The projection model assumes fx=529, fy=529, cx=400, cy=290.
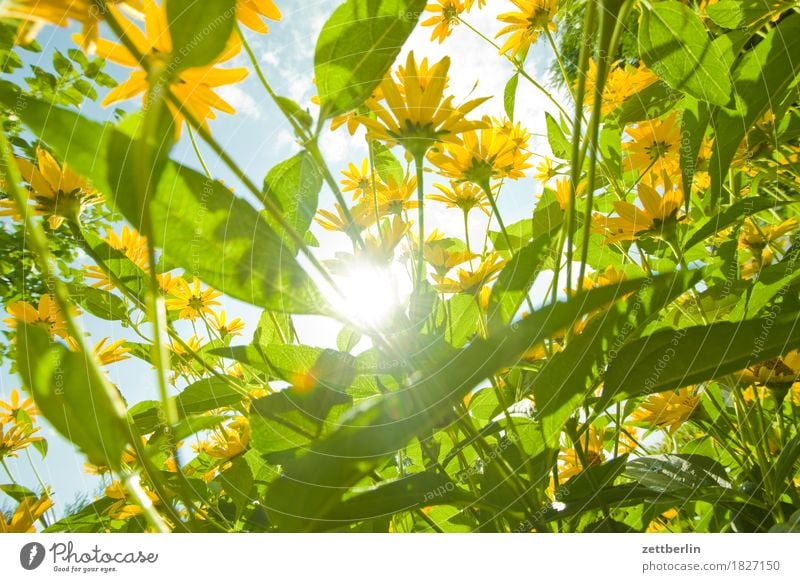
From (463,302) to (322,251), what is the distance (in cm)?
7

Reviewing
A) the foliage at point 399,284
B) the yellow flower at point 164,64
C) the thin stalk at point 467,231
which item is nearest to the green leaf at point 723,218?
the foliage at point 399,284

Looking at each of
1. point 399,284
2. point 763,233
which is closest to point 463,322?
point 399,284

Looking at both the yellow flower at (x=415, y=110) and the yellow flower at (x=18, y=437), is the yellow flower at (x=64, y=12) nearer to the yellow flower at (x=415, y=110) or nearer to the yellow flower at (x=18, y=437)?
the yellow flower at (x=415, y=110)

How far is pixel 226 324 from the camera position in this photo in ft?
1.48

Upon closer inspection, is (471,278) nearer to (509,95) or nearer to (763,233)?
(509,95)

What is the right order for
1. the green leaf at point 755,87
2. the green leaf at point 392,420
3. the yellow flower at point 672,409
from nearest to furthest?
the green leaf at point 392,420 < the green leaf at point 755,87 < the yellow flower at point 672,409

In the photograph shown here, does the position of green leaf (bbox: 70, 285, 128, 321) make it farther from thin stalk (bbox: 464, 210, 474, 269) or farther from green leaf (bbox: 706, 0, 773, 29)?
green leaf (bbox: 706, 0, 773, 29)

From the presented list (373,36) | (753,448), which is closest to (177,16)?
(373,36)

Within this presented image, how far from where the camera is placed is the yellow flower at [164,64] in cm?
16

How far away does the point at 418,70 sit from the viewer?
22 cm

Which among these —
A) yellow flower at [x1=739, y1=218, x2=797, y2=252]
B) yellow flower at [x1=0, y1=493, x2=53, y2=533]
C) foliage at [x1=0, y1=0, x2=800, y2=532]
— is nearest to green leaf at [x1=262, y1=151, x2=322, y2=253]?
foliage at [x1=0, y1=0, x2=800, y2=532]

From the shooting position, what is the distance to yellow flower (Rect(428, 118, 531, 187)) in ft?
0.85

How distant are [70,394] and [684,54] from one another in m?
0.26

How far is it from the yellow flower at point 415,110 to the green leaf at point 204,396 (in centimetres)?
12
